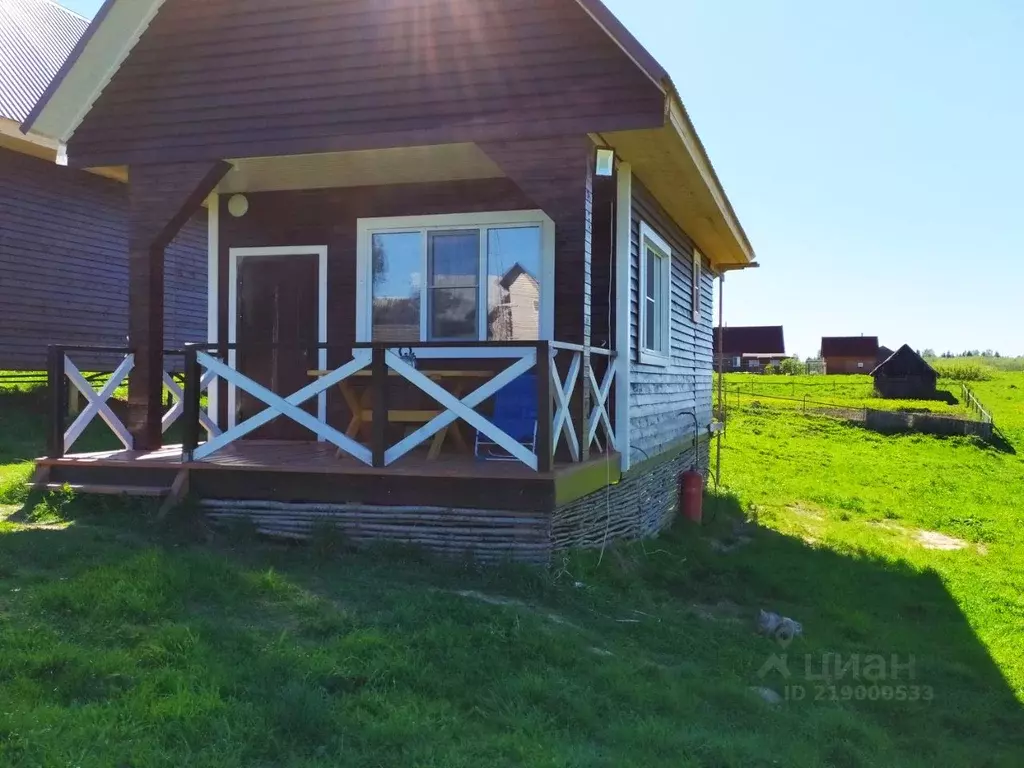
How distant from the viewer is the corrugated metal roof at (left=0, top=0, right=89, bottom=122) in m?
11.8

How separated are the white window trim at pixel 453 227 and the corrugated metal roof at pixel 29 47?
19.7 feet

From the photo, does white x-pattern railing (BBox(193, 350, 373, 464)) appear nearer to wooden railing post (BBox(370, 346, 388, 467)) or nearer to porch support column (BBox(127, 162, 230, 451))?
wooden railing post (BBox(370, 346, 388, 467))

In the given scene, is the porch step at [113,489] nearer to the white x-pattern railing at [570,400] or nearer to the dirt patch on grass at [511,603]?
the dirt patch on grass at [511,603]

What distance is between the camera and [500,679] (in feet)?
13.5

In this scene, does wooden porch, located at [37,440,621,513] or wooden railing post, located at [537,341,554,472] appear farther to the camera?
wooden porch, located at [37,440,621,513]

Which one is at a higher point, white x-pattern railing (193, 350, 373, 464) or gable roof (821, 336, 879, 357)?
gable roof (821, 336, 879, 357)

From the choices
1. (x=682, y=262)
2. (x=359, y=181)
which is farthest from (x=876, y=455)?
(x=359, y=181)

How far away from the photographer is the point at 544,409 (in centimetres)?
580

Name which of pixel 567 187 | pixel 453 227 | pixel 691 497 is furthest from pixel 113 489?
pixel 691 497

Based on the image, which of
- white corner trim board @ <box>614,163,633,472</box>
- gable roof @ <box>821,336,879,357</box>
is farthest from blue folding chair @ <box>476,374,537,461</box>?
gable roof @ <box>821,336,879,357</box>

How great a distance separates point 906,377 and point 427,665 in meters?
39.9

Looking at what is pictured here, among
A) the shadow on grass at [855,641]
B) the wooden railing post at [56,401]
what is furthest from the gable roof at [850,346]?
the wooden railing post at [56,401]

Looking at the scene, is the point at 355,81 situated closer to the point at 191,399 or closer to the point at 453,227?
the point at 453,227

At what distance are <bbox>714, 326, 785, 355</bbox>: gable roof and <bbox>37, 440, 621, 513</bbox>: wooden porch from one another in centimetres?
7771
